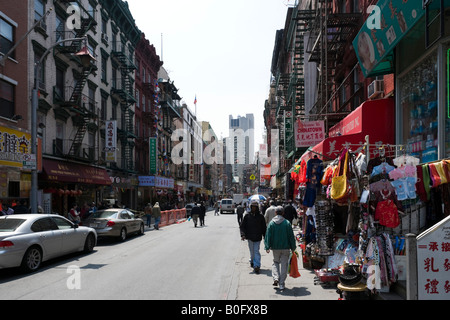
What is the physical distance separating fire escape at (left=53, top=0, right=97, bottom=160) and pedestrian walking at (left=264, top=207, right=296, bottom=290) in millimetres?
18460

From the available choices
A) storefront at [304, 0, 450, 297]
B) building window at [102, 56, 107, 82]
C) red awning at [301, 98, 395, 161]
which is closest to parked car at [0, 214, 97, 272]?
storefront at [304, 0, 450, 297]

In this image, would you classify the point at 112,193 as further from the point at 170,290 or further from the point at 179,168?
the point at 179,168

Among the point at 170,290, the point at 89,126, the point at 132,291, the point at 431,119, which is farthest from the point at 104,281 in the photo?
the point at 89,126

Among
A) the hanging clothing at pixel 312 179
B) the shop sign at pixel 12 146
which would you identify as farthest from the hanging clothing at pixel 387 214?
the shop sign at pixel 12 146

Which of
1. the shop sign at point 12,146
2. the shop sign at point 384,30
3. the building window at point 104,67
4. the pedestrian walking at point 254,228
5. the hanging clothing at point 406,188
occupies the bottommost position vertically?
the pedestrian walking at point 254,228

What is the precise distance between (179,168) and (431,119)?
56.1 m

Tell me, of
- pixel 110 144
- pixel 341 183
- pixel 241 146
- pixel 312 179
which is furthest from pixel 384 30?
pixel 241 146

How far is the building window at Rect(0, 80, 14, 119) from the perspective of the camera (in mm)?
18062

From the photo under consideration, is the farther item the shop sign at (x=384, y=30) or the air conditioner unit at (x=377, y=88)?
the air conditioner unit at (x=377, y=88)

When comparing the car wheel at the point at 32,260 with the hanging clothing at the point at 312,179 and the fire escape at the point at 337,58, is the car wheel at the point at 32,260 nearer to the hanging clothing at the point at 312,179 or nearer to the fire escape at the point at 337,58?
the hanging clothing at the point at 312,179

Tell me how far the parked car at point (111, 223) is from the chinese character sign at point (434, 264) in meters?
13.4

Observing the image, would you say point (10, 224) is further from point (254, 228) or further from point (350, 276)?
point (350, 276)

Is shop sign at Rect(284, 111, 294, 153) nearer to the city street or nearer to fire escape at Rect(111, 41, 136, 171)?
fire escape at Rect(111, 41, 136, 171)

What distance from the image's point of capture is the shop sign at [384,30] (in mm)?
8139
